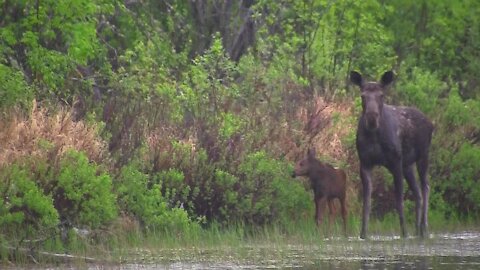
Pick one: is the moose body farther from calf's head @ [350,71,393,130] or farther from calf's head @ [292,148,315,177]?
calf's head @ [350,71,393,130]

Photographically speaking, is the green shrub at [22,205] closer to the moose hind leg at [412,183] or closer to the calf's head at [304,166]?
the calf's head at [304,166]

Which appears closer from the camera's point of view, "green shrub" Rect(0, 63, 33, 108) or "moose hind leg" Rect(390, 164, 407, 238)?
"green shrub" Rect(0, 63, 33, 108)

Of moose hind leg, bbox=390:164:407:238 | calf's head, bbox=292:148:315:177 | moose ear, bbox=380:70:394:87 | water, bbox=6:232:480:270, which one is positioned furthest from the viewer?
calf's head, bbox=292:148:315:177

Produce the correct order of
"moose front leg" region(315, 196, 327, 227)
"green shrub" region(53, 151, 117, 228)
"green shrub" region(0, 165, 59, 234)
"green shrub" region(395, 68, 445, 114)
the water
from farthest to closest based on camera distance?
"green shrub" region(395, 68, 445, 114), "moose front leg" region(315, 196, 327, 227), "green shrub" region(53, 151, 117, 228), "green shrub" region(0, 165, 59, 234), the water

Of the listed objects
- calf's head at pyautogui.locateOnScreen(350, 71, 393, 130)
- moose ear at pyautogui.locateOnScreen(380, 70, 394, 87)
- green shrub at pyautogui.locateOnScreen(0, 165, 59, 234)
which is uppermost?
moose ear at pyautogui.locateOnScreen(380, 70, 394, 87)

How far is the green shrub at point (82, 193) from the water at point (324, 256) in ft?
2.10

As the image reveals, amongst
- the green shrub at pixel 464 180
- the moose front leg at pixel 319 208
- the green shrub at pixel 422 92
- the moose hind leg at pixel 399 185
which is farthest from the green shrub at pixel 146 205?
the green shrub at pixel 422 92

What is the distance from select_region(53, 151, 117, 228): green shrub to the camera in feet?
54.9

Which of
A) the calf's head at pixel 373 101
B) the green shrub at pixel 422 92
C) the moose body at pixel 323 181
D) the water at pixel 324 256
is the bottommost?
the water at pixel 324 256

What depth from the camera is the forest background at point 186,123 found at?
17031 mm

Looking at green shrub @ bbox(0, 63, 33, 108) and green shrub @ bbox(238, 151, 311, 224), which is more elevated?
green shrub @ bbox(0, 63, 33, 108)

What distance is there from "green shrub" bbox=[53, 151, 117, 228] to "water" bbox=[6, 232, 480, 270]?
0.64m

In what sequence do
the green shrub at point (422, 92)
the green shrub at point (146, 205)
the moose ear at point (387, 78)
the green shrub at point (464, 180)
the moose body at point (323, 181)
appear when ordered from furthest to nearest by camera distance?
the green shrub at point (422, 92), the green shrub at point (464, 180), the moose body at point (323, 181), the moose ear at point (387, 78), the green shrub at point (146, 205)

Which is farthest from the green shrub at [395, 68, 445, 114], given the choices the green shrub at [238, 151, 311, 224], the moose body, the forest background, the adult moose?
the green shrub at [238, 151, 311, 224]
